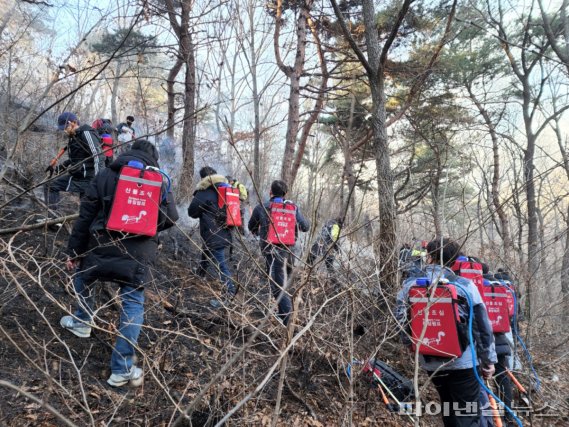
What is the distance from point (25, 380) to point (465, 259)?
4.85m

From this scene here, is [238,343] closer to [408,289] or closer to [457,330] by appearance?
[408,289]

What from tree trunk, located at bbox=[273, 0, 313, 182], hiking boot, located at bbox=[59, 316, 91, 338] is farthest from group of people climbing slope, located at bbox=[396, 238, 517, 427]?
tree trunk, located at bbox=[273, 0, 313, 182]

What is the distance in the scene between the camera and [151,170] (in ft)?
10.4

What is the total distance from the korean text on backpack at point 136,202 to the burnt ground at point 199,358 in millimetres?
594

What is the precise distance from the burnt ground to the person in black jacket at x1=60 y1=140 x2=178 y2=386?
0.15 meters

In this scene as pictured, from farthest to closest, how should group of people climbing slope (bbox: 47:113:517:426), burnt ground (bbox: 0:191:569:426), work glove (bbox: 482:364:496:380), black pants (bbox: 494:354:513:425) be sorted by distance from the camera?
black pants (bbox: 494:354:513:425) → work glove (bbox: 482:364:496:380) → group of people climbing slope (bbox: 47:113:517:426) → burnt ground (bbox: 0:191:569:426)

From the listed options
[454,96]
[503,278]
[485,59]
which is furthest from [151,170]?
[485,59]

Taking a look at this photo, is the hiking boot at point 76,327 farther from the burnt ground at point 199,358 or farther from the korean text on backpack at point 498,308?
the korean text on backpack at point 498,308

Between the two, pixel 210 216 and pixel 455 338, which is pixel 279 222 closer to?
pixel 210 216

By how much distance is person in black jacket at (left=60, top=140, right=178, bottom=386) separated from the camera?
9.48 ft

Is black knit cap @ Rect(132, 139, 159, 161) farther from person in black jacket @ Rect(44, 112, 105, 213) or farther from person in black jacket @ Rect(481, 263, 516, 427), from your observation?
person in black jacket @ Rect(481, 263, 516, 427)

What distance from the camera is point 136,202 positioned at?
3.03 metres

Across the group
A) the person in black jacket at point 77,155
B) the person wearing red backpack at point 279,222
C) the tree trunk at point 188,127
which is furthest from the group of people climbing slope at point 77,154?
the tree trunk at point 188,127

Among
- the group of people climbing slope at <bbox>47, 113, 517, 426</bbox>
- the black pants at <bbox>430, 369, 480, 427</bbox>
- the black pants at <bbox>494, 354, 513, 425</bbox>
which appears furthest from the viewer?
the black pants at <bbox>494, 354, 513, 425</bbox>
